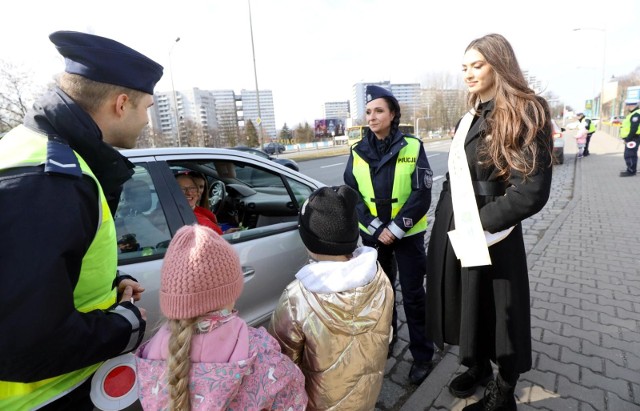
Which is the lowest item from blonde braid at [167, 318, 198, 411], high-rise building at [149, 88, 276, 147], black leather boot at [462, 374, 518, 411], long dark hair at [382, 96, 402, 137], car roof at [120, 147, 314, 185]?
black leather boot at [462, 374, 518, 411]

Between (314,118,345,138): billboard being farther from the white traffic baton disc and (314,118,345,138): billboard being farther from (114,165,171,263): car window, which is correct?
the white traffic baton disc

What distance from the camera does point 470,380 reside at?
2379mm

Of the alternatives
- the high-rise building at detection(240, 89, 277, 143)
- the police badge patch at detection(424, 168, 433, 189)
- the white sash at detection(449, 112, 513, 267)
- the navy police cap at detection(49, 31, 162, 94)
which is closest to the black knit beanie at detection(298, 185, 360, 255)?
the white sash at detection(449, 112, 513, 267)

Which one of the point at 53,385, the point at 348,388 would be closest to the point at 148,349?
the point at 53,385

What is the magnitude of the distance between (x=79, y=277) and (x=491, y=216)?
5.56 feet

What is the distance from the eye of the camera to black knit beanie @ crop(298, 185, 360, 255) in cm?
157

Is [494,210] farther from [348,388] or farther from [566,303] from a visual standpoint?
[566,303]

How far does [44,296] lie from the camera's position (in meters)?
0.90

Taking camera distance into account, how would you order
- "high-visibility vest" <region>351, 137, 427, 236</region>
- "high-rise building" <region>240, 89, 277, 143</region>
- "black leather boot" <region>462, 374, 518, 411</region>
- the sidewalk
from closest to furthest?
"black leather boot" <region>462, 374, 518, 411</region> → the sidewalk → "high-visibility vest" <region>351, 137, 427, 236</region> → "high-rise building" <region>240, 89, 277, 143</region>

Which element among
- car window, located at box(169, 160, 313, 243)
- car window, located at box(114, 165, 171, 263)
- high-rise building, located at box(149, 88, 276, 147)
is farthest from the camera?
high-rise building, located at box(149, 88, 276, 147)

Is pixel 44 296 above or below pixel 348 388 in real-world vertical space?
above

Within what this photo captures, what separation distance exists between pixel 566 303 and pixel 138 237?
12.1ft

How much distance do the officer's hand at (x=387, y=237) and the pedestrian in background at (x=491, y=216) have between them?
35 cm

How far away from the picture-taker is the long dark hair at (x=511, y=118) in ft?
5.49
